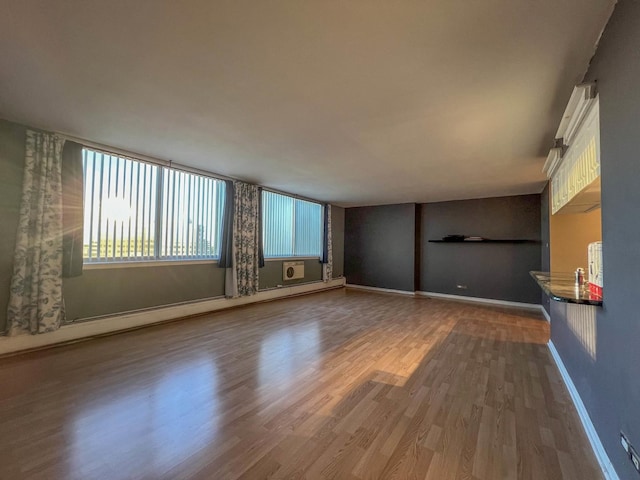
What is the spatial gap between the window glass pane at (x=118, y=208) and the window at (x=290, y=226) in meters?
2.24

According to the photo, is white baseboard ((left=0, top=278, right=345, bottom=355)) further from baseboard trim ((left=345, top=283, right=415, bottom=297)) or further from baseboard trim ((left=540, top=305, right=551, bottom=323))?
baseboard trim ((left=540, top=305, right=551, bottom=323))

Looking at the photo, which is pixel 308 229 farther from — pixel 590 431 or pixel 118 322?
pixel 590 431

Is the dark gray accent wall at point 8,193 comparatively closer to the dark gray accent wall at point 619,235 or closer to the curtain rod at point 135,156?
the curtain rod at point 135,156

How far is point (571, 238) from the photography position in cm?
334

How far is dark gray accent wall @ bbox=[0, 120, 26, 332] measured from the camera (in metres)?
2.72

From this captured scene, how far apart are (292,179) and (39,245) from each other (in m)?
3.36

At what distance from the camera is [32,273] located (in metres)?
2.83

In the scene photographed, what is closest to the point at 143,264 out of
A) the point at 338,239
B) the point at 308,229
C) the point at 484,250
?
the point at 308,229

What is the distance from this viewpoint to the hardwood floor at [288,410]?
141 cm

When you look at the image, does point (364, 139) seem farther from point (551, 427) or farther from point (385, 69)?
point (551, 427)

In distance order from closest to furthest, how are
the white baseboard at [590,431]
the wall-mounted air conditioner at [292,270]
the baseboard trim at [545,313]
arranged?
the white baseboard at [590,431] < the baseboard trim at [545,313] < the wall-mounted air conditioner at [292,270]

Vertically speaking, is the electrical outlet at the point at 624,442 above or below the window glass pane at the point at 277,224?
below

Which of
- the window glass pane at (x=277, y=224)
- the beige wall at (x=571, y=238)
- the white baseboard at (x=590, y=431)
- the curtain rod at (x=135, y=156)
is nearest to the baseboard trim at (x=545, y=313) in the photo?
the beige wall at (x=571, y=238)

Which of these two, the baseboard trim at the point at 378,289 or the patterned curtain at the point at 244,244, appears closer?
the patterned curtain at the point at 244,244
